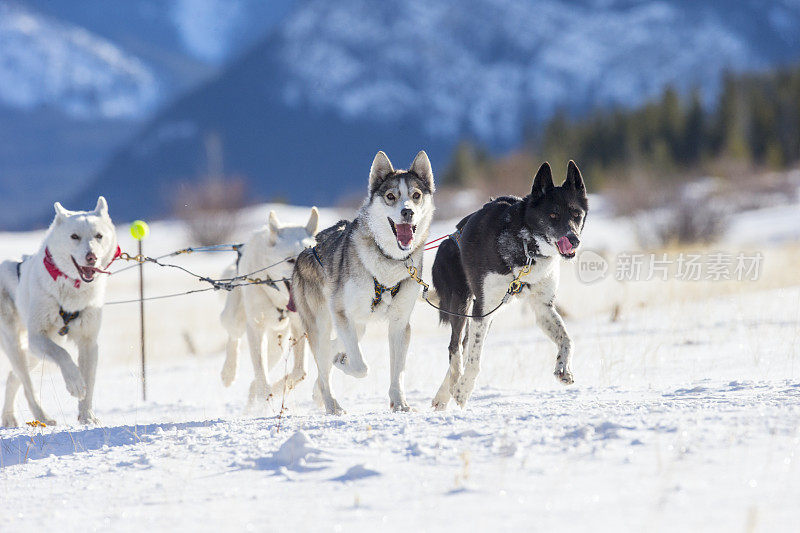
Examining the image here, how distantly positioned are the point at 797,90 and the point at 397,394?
5578 cm

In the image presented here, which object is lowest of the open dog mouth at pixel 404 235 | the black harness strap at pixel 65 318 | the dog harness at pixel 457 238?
the black harness strap at pixel 65 318

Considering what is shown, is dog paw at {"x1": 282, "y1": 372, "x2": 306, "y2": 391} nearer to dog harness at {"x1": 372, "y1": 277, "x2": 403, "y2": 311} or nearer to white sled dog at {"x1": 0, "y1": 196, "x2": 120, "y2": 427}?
white sled dog at {"x1": 0, "y1": 196, "x2": 120, "y2": 427}

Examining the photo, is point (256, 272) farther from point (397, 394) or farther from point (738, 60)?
point (738, 60)

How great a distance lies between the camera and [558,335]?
16.5 feet

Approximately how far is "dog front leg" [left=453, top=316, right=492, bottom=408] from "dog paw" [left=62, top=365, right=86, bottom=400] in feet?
8.07

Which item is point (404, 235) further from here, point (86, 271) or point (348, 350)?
point (86, 271)

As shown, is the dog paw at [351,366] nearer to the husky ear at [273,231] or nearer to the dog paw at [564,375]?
the dog paw at [564,375]

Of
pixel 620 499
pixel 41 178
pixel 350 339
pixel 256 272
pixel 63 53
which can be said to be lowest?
pixel 620 499

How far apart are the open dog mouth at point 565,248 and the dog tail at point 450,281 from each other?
0.90 meters

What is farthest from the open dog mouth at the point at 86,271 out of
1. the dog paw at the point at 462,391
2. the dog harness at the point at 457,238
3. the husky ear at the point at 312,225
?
the dog paw at the point at 462,391

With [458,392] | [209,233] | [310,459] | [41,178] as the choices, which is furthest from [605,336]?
[41,178]

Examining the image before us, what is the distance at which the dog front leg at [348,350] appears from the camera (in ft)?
15.6

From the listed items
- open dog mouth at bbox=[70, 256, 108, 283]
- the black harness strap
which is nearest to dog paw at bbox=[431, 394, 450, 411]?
open dog mouth at bbox=[70, 256, 108, 283]

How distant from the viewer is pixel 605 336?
8930 mm
